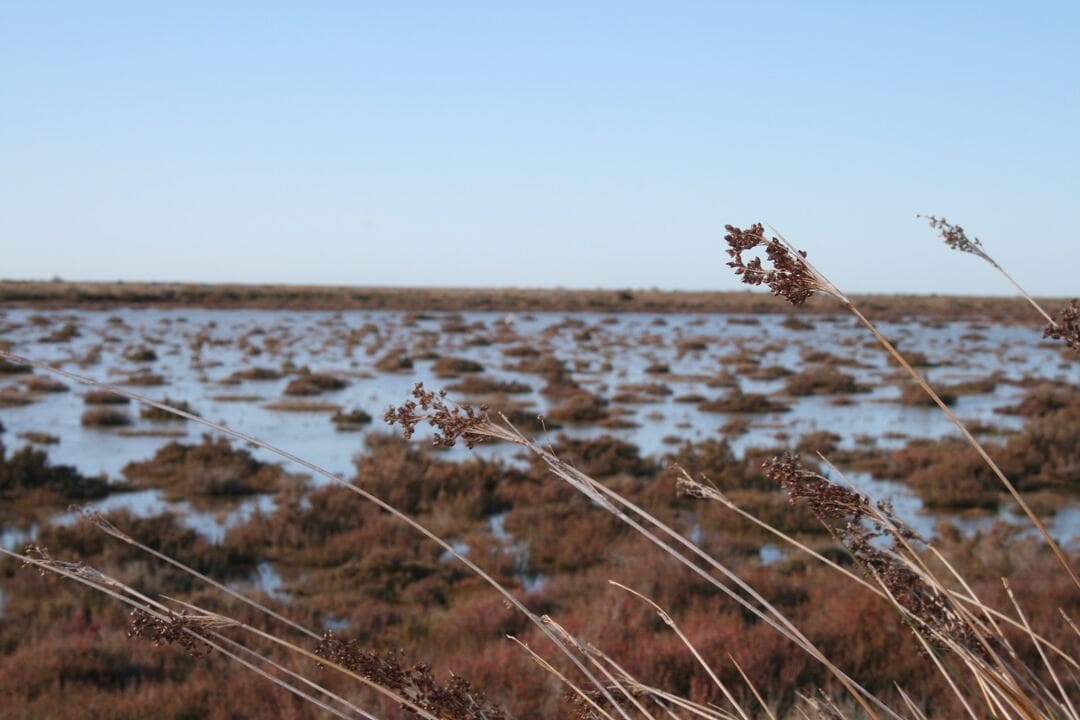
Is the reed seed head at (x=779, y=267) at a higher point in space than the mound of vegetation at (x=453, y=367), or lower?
higher

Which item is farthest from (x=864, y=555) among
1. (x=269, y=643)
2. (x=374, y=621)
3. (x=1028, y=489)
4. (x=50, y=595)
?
(x=1028, y=489)

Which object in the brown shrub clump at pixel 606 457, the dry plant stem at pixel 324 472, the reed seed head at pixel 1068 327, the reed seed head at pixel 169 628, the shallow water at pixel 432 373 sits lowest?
the shallow water at pixel 432 373

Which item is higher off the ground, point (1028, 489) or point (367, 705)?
point (367, 705)

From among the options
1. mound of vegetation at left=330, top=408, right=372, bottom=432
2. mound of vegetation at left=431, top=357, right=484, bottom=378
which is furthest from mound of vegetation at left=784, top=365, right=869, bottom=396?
mound of vegetation at left=330, top=408, right=372, bottom=432

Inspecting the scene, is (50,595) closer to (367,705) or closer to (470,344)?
(367,705)

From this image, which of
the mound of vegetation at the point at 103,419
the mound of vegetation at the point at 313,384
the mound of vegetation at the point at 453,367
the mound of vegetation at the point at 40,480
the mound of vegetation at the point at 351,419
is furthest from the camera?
the mound of vegetation at the point at 453,367

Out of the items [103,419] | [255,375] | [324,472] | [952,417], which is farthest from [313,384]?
[952,417]

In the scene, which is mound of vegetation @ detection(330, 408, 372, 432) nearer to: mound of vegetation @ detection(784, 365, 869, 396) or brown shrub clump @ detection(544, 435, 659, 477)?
brown shrub clump @ detection(544, 435, 659, 477)

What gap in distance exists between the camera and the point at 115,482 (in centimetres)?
1504

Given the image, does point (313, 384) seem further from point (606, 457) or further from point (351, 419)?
point (606, 457)

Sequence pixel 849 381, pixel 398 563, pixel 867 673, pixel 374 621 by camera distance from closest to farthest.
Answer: pixel 867 673
pixel 374 621
pixel 398 563
pixel 849 381

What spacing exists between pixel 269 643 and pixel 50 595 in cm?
301

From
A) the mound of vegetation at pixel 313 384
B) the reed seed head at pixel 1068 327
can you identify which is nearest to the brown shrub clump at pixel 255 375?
the mound of vegetation at pixel 313 384

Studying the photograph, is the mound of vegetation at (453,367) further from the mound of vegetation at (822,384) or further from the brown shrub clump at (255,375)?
the mound of vegetation at (822,384)
